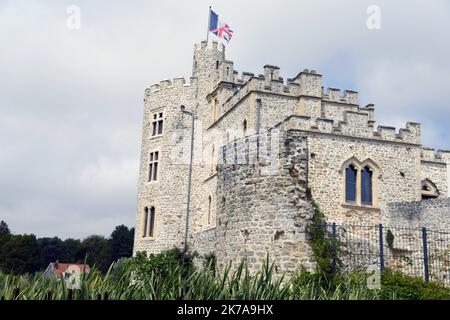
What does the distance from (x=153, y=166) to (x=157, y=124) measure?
244 cm

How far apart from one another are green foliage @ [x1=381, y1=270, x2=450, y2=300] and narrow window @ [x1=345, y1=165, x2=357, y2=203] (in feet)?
35.4

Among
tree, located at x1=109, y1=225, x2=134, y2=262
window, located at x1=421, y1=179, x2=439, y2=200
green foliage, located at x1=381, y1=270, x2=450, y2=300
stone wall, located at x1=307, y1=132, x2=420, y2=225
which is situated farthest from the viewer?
tree, located at x1=109, y1=225, x2=134, y2=262

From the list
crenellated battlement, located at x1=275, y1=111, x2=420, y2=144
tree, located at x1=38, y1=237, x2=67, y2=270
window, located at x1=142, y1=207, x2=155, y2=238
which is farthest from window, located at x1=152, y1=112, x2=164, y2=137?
tree, located at x1=38, y1=237, x2=67, y2=270

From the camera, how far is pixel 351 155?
24.8m

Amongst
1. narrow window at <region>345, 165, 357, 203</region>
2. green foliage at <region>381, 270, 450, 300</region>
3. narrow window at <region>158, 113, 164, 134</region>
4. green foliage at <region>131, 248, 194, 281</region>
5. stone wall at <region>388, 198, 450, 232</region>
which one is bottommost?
green foliage at <region>381, 270, 450, 300</region>

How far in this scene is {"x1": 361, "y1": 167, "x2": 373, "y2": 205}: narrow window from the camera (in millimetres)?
24891

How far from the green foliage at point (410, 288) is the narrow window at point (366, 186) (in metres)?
11.1

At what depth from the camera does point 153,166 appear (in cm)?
3250

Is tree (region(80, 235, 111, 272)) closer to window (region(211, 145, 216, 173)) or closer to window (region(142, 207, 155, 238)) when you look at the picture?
window (region(142, 207, 155, 238))

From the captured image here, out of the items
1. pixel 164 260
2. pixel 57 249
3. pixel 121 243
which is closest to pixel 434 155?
pixel 164 260

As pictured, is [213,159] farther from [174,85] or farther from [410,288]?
[410,288]

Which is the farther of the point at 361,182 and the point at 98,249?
the point at 98,249
